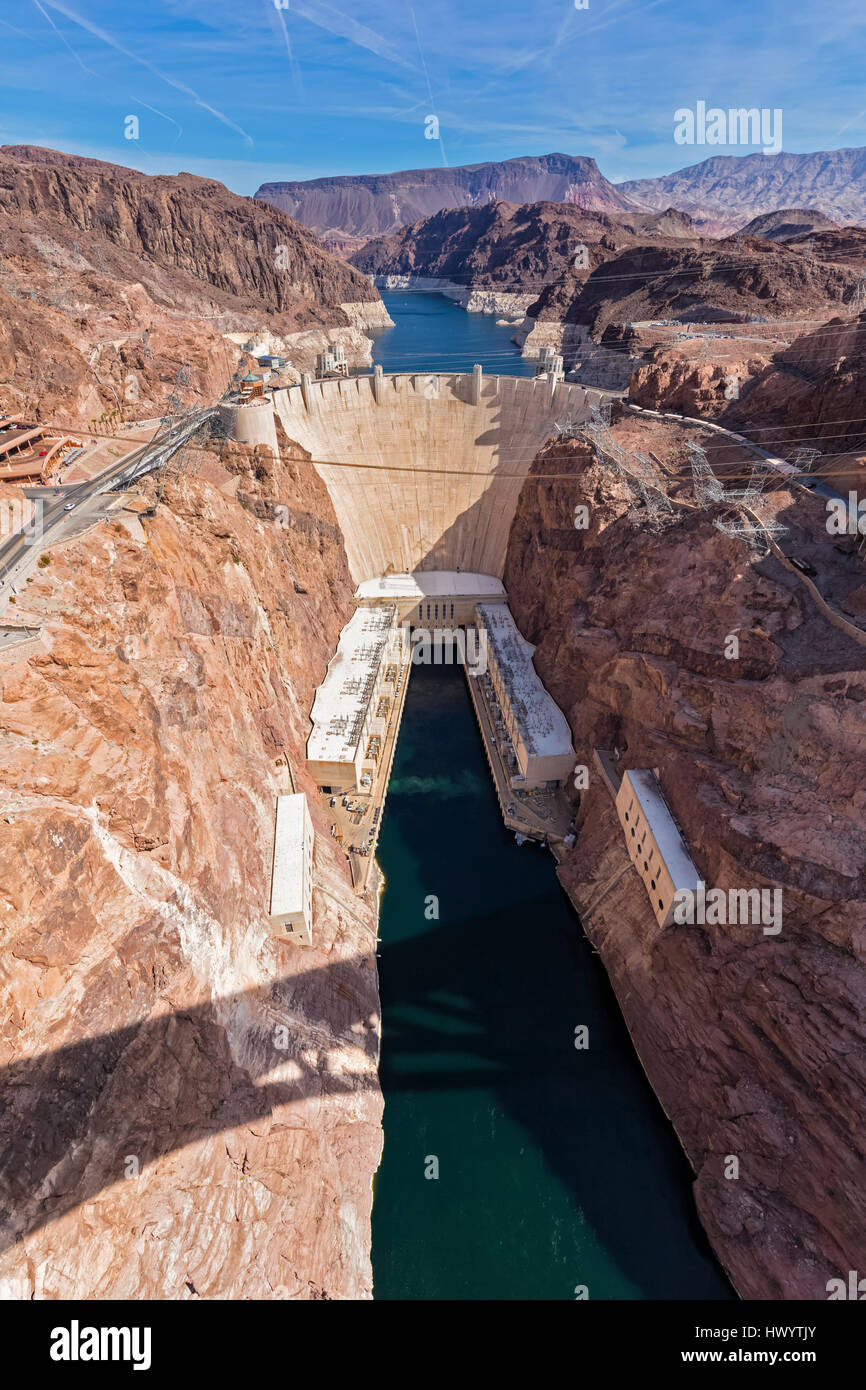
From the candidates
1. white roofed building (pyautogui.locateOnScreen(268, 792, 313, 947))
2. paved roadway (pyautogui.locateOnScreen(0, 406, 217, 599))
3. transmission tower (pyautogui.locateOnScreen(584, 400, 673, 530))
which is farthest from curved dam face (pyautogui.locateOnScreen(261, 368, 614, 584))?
white roofed building (pyautogui.locateOnScreen(268, 792, 313, 947))

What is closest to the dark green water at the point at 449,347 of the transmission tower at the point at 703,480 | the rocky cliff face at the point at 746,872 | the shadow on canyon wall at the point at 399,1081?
the transmission tower at the point at 703,480

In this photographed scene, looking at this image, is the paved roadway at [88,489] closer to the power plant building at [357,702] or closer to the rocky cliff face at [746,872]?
the power plant building at [357,702]

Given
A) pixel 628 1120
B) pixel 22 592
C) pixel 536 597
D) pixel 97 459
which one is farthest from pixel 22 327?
pixel 628 1120

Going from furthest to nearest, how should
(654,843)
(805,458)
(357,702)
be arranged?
(357,702) < (805,458) < (654,843)

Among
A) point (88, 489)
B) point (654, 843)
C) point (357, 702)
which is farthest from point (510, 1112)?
point (88, 489)

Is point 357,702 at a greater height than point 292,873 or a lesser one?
greater

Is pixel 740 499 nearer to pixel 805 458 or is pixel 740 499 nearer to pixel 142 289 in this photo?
pixel 805 458

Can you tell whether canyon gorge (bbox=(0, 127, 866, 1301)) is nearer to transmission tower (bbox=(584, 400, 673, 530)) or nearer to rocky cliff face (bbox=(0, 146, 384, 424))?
transmission tower (bbox=(584, 400, 673, 530))
